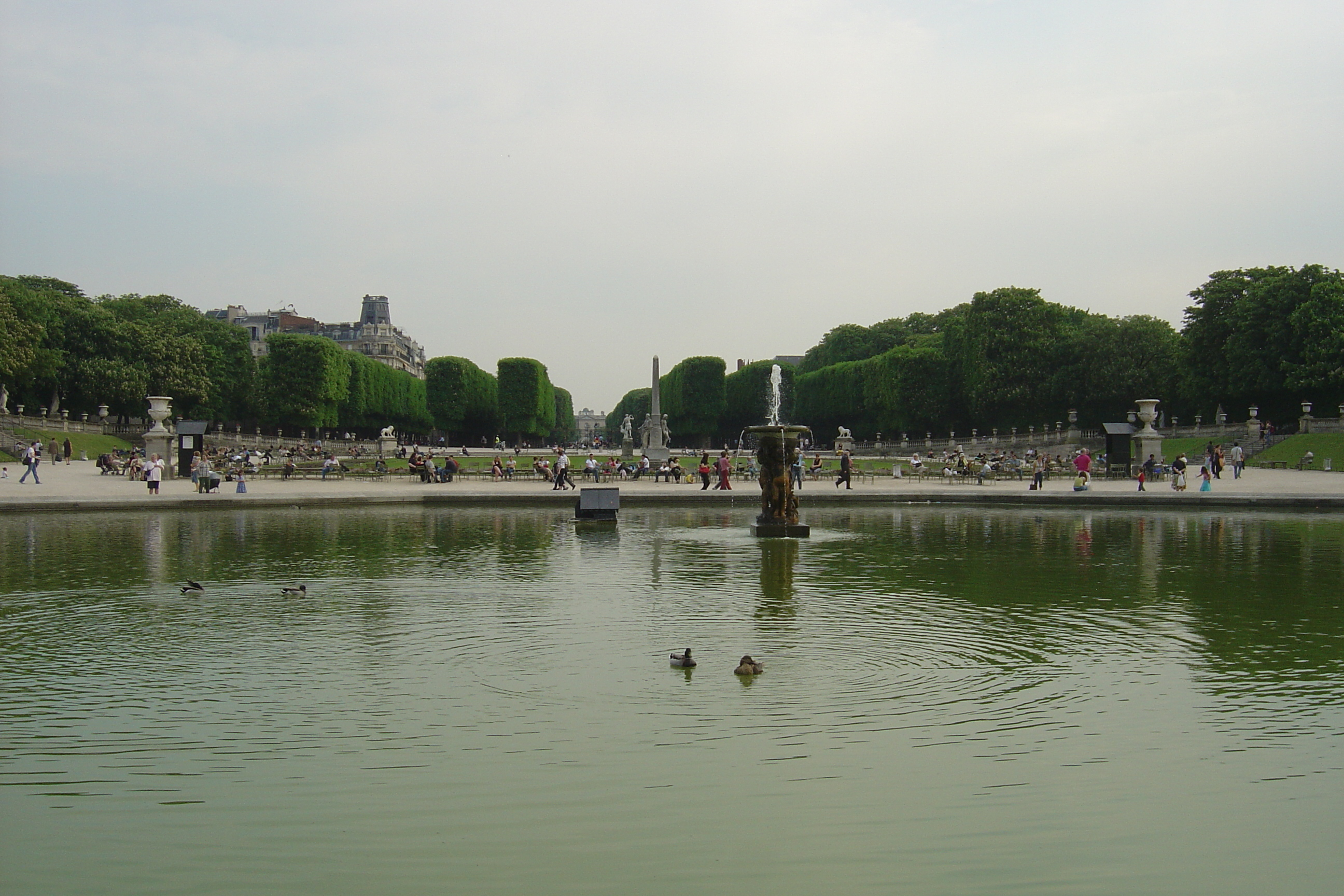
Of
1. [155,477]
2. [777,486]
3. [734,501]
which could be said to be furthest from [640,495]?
[155,477]

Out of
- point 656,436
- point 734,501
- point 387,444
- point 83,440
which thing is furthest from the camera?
point 387,444

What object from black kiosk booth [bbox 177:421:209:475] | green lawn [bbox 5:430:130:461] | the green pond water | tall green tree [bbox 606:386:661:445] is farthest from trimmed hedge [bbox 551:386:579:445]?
the green pond water

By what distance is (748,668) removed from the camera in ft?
23.1

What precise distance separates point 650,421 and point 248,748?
43.6 metres

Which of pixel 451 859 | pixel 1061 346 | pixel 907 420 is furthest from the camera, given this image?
pixel 907 420

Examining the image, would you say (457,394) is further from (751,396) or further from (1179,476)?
(1179,476)

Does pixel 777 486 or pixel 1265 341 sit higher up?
pixel 1265 341

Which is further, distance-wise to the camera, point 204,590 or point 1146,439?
point 1146,439

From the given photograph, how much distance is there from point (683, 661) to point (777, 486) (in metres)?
10.1

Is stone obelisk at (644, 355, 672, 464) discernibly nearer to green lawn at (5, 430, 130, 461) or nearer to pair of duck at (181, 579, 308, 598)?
green lawn at (5, 430, 130, 461)

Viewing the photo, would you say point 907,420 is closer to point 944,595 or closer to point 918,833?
point 944,595

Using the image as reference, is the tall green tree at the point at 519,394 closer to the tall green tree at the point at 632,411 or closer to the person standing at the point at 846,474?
the tall green tree at the point at 632,411

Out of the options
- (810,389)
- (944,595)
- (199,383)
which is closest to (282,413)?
(199,383)

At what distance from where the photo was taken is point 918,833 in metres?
4.48
